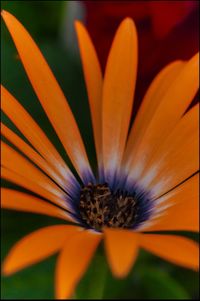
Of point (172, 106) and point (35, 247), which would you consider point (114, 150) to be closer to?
point (172, 106)

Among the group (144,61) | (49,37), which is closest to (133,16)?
(144,61)

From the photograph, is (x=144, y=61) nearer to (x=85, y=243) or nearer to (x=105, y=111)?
(x=105, y=111)

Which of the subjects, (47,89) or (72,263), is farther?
(47,89)

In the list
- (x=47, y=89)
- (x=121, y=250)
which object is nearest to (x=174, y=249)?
(x=121, y=250)

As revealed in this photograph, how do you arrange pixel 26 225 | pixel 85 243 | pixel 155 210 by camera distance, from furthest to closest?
pixel 26 225, pixel 155 210, pixel 85 243

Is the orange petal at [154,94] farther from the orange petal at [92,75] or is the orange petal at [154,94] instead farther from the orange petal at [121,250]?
the orange petal at [121,250]

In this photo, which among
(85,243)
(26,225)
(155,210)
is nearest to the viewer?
(85,243)

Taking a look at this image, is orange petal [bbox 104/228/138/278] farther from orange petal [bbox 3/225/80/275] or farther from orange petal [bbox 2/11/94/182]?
orange petal [bbox 2/11/94/182]
